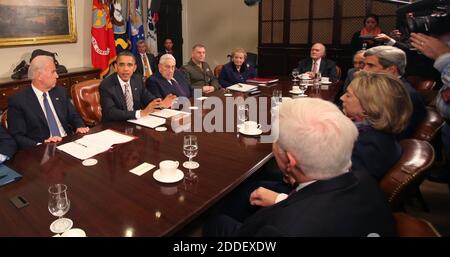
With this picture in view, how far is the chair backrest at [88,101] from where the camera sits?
2.75 m

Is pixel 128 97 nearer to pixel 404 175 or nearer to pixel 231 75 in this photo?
pixel 231 75

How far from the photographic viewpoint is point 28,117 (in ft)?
6.97

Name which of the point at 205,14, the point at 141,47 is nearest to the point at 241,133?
the point at 141,47

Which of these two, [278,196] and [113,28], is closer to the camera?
[278,196]

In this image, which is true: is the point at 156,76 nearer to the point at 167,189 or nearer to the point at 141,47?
the point at 167,189

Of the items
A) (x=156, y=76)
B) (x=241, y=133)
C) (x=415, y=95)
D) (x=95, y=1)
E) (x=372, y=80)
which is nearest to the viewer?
(x=372, y=80)

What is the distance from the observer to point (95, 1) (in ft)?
16.2

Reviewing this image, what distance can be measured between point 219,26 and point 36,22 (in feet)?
12.2

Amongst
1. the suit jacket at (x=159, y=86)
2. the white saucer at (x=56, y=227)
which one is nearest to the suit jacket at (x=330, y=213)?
the white saucer at (x=56, y=227)

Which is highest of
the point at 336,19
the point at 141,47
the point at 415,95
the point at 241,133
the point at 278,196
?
the point at 336,19

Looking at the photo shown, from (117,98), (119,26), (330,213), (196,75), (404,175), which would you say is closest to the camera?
(330,213)

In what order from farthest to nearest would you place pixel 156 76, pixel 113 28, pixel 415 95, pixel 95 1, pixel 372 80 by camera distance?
1. pixel 113 28
2. pixel 95 1
3. pixel 156 76
4. pixel 415 95
5. pixel 372 80

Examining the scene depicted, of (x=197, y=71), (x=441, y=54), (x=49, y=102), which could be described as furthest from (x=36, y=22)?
(x=441, y=54)
